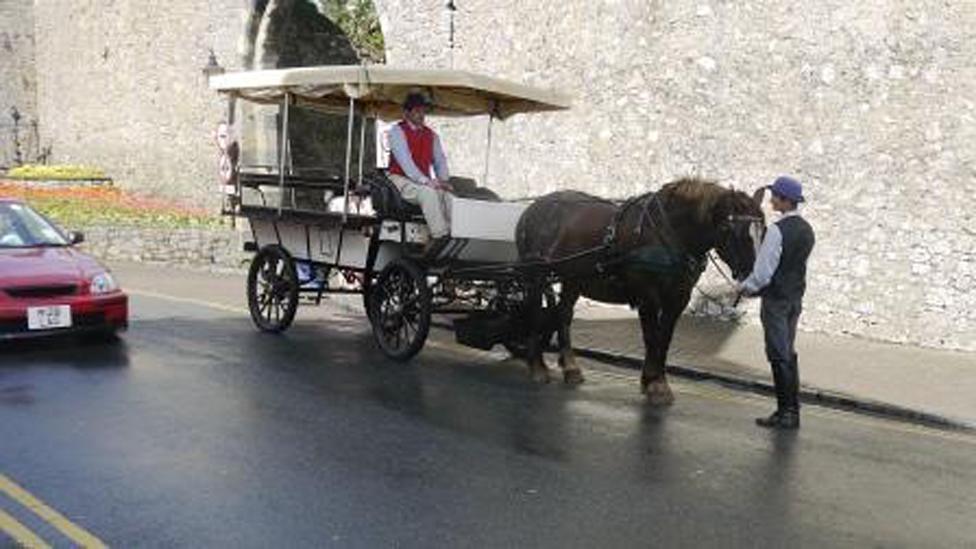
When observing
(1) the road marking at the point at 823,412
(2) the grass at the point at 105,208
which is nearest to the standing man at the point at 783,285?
(1) the road marking at the point at 823,412

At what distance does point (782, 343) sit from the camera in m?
8.06

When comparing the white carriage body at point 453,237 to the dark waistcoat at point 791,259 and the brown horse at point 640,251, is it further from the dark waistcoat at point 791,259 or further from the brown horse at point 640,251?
the dark waistcoat at point 791,259

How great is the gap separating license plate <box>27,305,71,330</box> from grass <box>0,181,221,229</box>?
12.3 m

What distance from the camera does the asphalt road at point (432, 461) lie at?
5.47 meters

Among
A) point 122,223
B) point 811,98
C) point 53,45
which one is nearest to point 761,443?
point 811,98

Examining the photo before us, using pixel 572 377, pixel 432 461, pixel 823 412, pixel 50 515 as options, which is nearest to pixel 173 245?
pixel 572 377

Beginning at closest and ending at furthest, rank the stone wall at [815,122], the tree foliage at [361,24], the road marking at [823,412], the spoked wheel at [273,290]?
the road marking at [823,412]
the spoked wheel at [273,290]
the stone wall at [815,122]
the tree foliage at [361,24]

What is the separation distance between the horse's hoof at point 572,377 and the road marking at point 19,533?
16.8 ft

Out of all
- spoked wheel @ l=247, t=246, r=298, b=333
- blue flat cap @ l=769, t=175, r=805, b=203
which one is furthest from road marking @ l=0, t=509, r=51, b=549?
spoked wheel @ l=247, t=246, r=298, b=333

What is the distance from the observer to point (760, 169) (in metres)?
13.5

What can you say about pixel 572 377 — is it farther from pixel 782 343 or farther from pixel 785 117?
pixel 785 117

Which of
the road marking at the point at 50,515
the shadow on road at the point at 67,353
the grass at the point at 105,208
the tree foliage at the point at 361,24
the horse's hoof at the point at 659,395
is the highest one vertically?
the tree foliage at the point at 361,24

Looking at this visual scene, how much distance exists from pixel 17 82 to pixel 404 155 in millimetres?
33887

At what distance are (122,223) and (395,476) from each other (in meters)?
17.4
